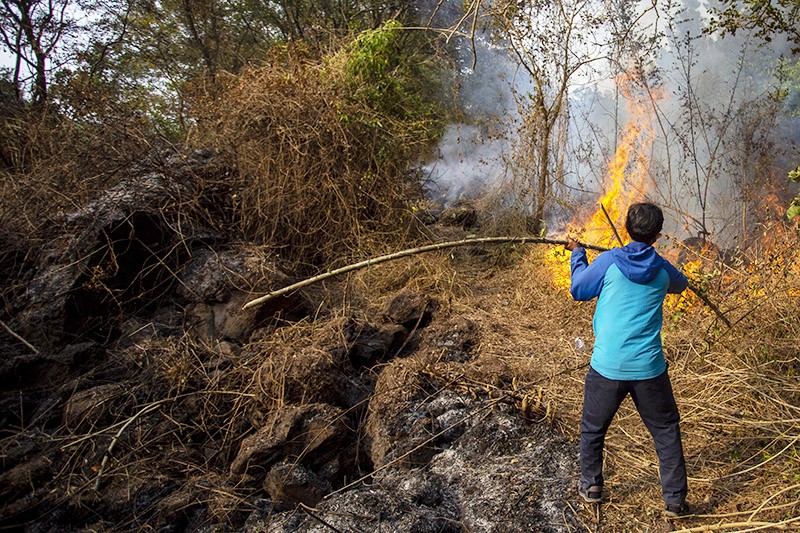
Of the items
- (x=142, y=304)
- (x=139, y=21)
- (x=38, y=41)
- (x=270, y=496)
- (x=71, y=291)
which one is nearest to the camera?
(x=270, y=496)

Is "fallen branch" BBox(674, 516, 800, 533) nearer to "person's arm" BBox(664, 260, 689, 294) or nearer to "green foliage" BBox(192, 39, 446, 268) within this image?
"person's arm" BBox(664, 260, 689, 294)

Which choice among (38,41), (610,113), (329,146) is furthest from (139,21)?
(610,113)

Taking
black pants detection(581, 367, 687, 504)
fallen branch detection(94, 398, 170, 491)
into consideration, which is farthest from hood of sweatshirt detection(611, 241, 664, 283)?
fallen branch detection(94, 398, 170, 491)

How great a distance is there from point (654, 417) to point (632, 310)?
1.78 ft

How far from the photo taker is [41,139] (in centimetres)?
652

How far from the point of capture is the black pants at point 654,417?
2598 mm

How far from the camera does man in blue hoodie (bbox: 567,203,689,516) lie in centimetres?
260

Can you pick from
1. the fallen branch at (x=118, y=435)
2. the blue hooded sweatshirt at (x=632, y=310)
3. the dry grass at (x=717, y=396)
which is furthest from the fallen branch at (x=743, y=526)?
the fallen branch at (x=118, y=435)

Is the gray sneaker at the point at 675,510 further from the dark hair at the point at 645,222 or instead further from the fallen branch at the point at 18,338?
the fallen branch at the point at 18,338

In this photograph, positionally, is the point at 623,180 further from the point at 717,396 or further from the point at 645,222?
the point at 645,222

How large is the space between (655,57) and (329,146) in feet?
16.4

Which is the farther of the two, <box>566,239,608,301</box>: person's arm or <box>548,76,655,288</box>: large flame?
<box>548,76,655,288</box>: large flame

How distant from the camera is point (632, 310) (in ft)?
8.70

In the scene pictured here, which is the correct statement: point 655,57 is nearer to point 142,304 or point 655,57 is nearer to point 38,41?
point 142,304
